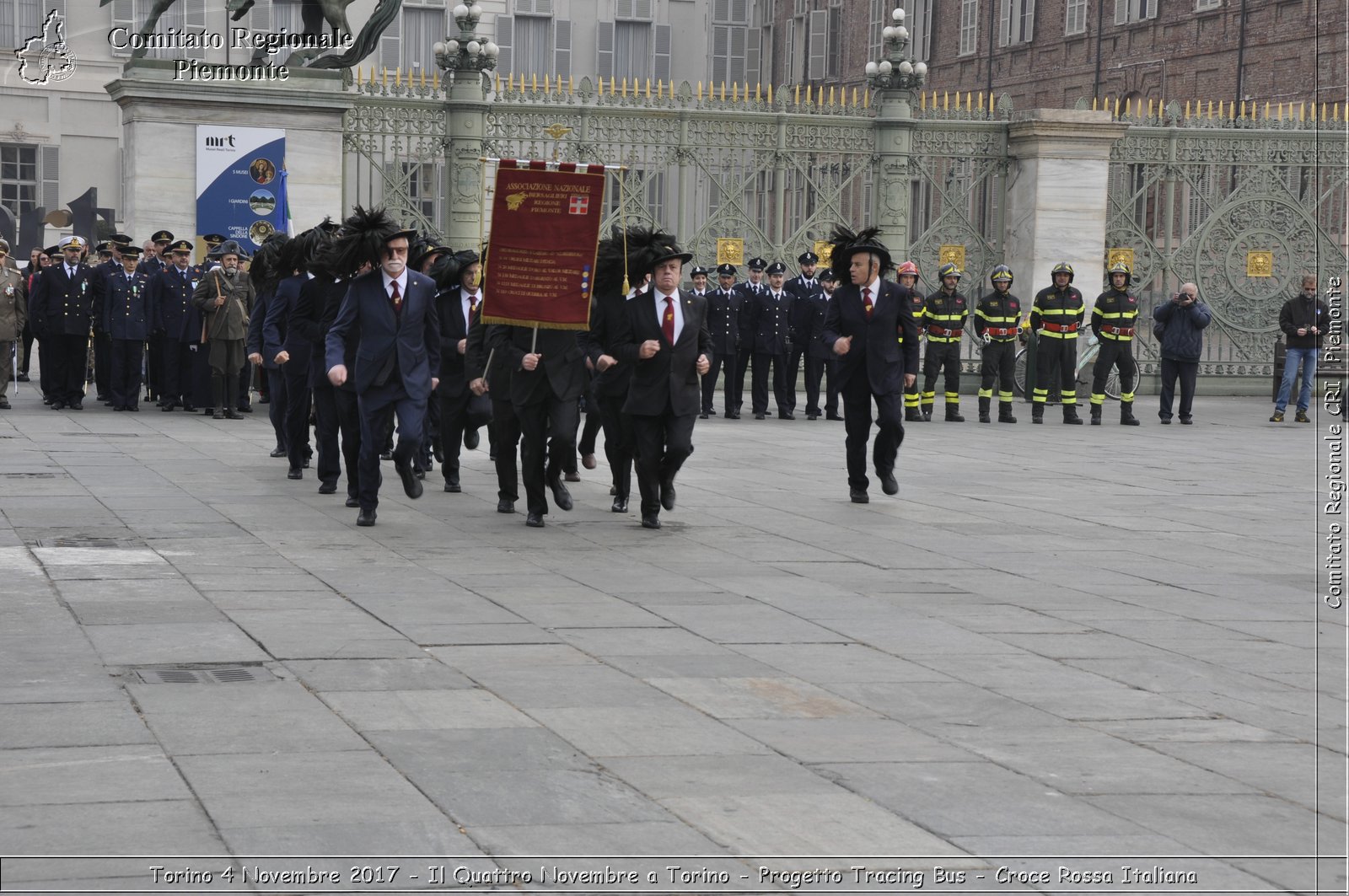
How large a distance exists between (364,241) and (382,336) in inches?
23.2

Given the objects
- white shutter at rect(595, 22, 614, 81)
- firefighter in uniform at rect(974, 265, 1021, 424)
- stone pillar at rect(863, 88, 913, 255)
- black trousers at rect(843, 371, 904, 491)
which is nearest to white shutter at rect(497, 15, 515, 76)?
white shutter at rect(595, 22, 614, 81)

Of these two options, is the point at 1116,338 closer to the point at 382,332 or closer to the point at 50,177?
the point at 382,332

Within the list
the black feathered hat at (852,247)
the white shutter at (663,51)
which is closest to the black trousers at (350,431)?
the black feathered hat at (852,247)

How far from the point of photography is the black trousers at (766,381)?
21.2 metres

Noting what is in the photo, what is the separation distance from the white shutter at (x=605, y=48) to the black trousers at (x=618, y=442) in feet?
123

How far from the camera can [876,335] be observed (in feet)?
41.9

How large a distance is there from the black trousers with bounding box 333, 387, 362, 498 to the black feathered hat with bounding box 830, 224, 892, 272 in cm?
361

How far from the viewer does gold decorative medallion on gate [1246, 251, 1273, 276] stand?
2553cm

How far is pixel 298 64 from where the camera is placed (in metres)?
20.1

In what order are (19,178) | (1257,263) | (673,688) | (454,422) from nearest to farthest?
(673,688)
(454,422)
(1257,263)
(19,178)

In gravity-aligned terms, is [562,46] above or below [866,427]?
above

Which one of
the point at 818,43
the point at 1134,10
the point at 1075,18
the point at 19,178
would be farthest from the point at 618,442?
the point at 818,43

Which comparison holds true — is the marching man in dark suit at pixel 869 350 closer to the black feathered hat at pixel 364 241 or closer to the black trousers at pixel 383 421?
the black trousers at pixel 383 421

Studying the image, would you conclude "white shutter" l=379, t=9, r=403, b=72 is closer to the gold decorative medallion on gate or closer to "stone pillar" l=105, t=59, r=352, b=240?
the gold decorative medallion on gate
